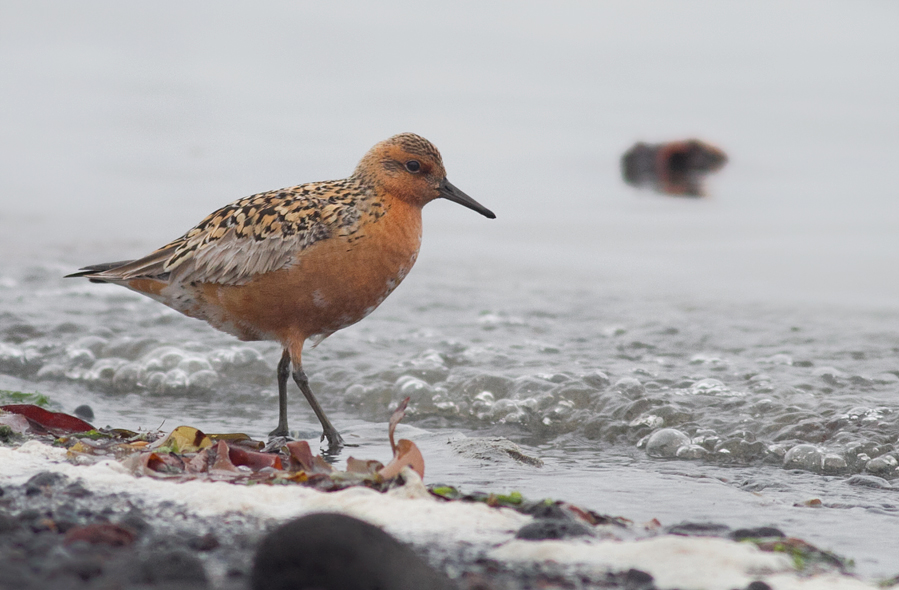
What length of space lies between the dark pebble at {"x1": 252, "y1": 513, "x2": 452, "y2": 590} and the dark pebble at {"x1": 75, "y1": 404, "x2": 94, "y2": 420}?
380 centimetres

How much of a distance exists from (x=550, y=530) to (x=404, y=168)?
3.07 m

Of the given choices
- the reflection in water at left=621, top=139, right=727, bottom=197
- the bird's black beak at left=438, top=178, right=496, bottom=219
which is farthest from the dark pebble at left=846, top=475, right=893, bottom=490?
the reflection in water at left=621, top=139, right=727, bottom=197

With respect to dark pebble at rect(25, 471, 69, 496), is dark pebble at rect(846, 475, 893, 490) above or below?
above

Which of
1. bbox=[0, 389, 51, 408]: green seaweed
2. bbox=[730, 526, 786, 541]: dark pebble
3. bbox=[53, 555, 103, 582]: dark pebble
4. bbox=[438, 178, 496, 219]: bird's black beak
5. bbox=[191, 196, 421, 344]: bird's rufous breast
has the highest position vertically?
bbox=[438, 178, 496, 219]: bird's black beak

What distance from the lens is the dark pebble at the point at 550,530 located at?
3.53 metres

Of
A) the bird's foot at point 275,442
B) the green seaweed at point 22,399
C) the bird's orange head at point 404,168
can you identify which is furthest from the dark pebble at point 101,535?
the bird's orange head at point 404,168

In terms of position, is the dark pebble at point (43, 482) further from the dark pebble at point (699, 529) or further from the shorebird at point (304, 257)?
the dark pebble at point (699, 529)

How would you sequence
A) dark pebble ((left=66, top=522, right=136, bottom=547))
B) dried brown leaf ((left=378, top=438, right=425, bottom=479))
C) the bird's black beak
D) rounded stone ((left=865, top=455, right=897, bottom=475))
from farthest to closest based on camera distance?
the bird's black beak < rounded stone ((left=865, top=455, right=897, bottom=475)) < dried brown leaf ((left=378, top=438, right=425, bottom=479)) < dark pebble ((left=66, top=522, right=136, bottom=547))

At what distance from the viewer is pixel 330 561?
2762 mm

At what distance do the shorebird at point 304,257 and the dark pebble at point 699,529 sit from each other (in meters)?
2.41

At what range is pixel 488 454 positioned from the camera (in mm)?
5539

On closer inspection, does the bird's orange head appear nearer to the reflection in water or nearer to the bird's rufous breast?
the bird's rufous breast

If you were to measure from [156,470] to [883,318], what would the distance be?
22.7ft

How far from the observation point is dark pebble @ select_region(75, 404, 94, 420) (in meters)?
6.25
